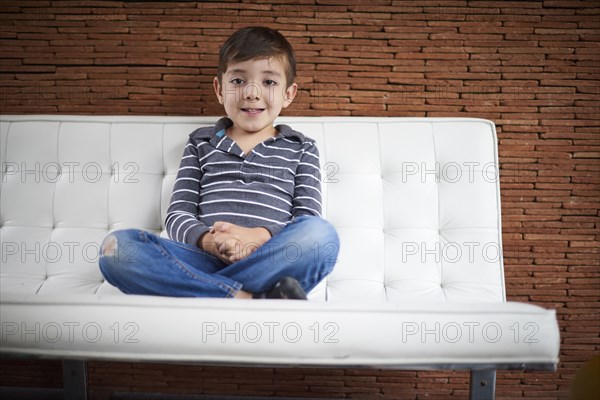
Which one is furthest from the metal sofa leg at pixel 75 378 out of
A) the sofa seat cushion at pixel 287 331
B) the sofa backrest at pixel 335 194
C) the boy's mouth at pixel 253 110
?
the boy's mouth at pixel 253 110

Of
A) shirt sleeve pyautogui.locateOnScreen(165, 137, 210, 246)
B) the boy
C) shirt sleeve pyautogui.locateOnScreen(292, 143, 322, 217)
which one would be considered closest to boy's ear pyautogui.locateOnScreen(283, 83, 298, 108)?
the boy

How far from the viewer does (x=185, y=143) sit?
1217 mm

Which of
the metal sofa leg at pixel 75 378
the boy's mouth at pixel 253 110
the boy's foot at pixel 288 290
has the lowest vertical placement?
the metal sofa leg at pixel 75 378

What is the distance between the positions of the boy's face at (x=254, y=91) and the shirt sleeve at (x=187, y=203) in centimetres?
15

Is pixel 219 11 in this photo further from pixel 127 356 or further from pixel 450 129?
pixel 127 356

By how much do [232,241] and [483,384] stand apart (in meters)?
0.52

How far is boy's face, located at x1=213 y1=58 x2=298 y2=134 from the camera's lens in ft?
3.62

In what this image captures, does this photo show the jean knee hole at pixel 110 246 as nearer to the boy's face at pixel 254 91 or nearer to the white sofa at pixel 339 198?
the white sofa at pixel 339 198

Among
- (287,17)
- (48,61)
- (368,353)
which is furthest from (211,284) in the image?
(48,61)

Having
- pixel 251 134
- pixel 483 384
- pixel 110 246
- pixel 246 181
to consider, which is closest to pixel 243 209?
pixel 246 181

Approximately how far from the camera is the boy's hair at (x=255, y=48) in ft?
3.59

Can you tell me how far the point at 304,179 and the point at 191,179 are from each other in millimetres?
270

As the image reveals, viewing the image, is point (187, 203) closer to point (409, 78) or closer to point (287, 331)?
point (287, 331)

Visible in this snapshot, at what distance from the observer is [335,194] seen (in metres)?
1.19
